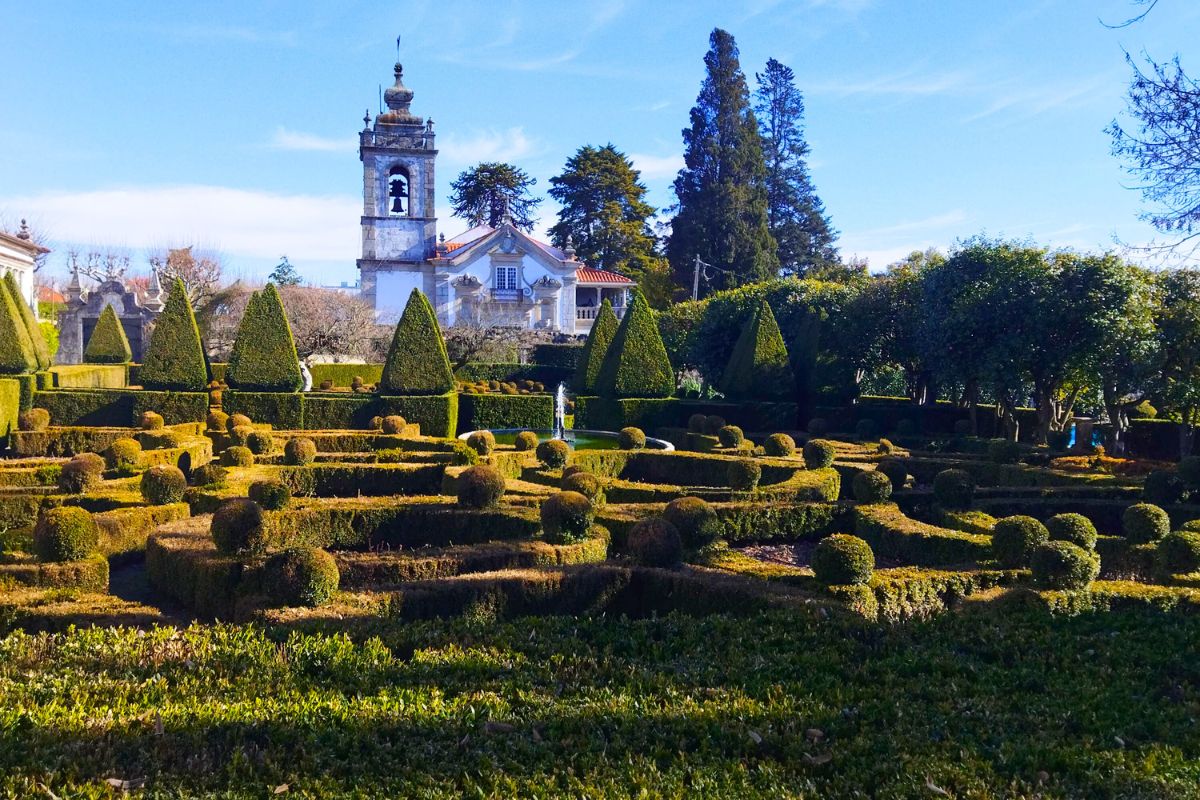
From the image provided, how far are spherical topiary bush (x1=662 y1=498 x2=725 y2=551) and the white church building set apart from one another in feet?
142

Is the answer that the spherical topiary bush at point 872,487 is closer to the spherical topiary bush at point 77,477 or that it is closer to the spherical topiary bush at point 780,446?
the spherical topiary bush at point 780,446

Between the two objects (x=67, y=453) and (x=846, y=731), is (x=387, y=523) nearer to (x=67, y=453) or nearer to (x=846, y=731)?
(x=846, y=731)

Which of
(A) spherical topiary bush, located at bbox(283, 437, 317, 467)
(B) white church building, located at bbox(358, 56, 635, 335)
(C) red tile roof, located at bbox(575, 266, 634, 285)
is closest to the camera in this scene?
(A) spherical topiary bush, located at bbox(283, 437, 317, 467)

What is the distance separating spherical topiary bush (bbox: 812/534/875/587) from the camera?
9.31 m

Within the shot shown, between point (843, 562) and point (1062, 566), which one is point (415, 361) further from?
point (1062, 566)

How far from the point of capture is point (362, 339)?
1806 inches

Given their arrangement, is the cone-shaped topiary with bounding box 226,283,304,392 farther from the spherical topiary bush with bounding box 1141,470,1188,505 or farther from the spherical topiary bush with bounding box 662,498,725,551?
the spherical topiary bush with bounding box 1141,470,1188,505

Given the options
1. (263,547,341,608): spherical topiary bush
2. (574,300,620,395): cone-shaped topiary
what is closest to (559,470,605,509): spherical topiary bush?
(263,547,341,608): spherical topiary bush

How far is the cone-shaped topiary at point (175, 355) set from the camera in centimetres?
2560

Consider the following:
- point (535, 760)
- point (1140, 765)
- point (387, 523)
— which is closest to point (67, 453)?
point (387, 523)

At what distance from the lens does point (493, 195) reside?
6762cm

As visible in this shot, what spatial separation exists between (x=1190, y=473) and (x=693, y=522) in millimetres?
8905

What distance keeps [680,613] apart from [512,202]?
61.3 m

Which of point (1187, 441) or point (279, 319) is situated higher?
point (279, 319)
